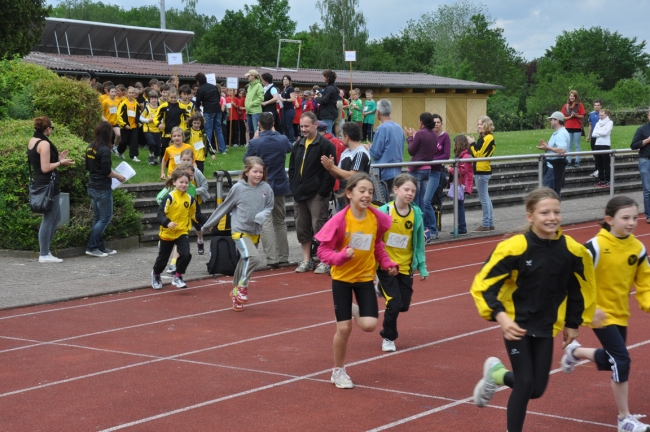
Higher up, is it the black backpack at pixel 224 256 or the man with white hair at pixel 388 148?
the man with white hair at pixel 388 148

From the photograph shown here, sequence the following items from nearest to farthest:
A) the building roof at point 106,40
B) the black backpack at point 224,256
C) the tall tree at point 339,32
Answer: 1. the black backpack at point 224,256
2. the building roof at point 106,40
3. the tall tree at point 339,32

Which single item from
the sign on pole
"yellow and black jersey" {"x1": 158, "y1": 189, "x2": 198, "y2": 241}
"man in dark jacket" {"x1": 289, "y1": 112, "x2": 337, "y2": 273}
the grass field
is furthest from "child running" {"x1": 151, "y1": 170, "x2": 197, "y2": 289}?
the sign on pole

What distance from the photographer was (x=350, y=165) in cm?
1206

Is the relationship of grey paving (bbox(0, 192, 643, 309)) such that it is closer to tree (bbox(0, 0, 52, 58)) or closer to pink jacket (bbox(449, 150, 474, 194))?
pink jacket (bbox(449, 150, 474, 194))

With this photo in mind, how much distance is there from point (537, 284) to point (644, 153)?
490 inches

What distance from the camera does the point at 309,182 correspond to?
12.5 metres

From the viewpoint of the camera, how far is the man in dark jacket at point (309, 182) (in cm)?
1243

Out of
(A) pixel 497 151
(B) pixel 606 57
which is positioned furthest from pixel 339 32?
(A) pixel 497 151

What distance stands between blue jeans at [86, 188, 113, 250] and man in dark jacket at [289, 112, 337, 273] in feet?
9.81

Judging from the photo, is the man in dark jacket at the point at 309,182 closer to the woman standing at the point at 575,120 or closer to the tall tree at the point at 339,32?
the woman standing at the point at 575,120

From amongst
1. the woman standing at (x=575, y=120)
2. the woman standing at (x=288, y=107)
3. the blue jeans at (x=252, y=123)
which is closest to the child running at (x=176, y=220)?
the blue jeans at (x=252, y=123)

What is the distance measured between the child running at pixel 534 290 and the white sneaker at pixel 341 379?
5.75 feet

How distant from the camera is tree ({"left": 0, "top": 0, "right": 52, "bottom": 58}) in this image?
23.8 metres

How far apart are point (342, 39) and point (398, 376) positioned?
81.6m
